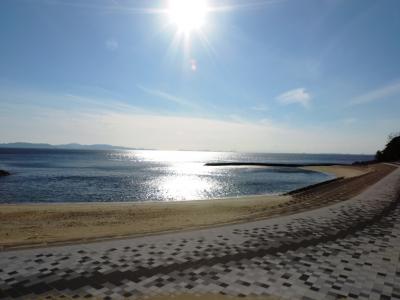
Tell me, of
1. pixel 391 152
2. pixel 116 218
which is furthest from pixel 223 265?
pixel 391 152

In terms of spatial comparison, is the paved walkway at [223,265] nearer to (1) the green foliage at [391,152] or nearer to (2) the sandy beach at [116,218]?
(2) the sandy beach at [116,218]

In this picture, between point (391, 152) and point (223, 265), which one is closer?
point (223, 265)

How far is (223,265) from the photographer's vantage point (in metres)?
7.54

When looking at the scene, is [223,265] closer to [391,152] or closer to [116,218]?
[116,218]

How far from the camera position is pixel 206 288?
632cm

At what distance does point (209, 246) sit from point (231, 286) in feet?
8.57

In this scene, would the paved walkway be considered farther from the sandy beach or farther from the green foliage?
the green foliage

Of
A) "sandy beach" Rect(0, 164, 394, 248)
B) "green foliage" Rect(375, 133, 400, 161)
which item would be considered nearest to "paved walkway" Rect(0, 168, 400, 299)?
"sandy beach" Rect(0, 164, 394, 248)

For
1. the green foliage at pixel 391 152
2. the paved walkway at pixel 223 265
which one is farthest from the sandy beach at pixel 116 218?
the green foliage at pixel 391 152

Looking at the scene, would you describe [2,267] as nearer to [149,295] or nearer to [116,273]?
[116,273]

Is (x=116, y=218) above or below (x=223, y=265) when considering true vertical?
below

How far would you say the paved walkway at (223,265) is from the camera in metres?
6.24

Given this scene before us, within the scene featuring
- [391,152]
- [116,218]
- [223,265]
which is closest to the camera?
[223,265]

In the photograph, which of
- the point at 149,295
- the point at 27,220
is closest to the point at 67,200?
the point at 27,220
